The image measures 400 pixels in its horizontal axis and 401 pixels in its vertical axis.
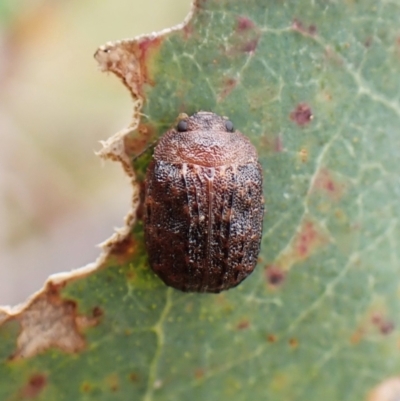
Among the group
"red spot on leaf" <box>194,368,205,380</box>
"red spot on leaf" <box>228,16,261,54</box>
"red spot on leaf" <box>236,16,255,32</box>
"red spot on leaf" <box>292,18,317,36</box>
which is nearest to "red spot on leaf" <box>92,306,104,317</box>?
"red spot on leaf" <box>194,368,205,380</box>

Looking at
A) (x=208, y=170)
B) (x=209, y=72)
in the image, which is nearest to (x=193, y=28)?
(x=209, y=72)

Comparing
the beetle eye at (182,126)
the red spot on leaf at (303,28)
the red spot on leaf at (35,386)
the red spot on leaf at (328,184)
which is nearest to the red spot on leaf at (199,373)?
the red spot on leaf at (35,386)

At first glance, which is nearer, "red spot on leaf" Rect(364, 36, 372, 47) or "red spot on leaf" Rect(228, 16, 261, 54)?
"red spot on leaf" Rect(228, 16, 261, 54)

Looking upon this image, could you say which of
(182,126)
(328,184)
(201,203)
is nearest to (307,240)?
(328,184)

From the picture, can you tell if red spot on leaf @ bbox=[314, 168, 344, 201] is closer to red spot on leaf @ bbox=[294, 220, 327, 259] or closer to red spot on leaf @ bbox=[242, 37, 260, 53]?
red spot on leaf @ bbox=[294, 220, 327, 259]

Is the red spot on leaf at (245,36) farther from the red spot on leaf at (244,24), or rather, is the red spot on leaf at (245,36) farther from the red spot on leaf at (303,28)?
the red spot on leaf at (303,28)

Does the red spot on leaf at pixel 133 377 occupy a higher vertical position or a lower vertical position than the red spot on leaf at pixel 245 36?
lower

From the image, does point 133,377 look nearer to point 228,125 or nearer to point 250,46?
point 228,125
